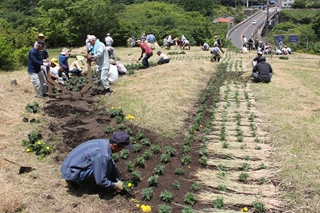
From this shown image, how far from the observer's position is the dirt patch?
505 cm

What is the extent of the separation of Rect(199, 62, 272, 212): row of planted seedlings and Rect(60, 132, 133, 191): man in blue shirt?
Answer: 1662 mm

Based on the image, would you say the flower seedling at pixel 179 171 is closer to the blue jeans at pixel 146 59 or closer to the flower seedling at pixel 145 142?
the flower seedling at pixel 145 142

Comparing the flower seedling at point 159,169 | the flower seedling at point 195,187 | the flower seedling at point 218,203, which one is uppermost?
the flower seedling at point 159,169

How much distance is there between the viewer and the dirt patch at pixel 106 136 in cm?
505

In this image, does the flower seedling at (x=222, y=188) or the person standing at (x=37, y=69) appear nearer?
the flower seedling at (x=222, y=188)

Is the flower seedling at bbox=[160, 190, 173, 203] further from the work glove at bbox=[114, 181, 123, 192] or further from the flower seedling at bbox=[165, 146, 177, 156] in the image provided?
the flower seedling at bbox=[165, 146, 177, 156]

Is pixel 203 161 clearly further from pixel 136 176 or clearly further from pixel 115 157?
pixel 115 157

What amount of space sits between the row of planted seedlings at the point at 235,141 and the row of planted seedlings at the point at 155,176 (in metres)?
0.57

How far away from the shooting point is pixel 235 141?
272 inches

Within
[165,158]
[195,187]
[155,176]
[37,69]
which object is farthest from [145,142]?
[37,69]

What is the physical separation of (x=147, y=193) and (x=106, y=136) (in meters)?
2.54

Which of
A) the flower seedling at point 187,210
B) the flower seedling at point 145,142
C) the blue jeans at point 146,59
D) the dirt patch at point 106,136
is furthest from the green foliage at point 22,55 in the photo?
the flower seedling at point 187,210

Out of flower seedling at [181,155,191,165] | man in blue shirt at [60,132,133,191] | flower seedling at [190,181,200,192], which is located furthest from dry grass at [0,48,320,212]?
flower seedling at [181,155,191,165]

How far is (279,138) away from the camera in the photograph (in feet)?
22.3
